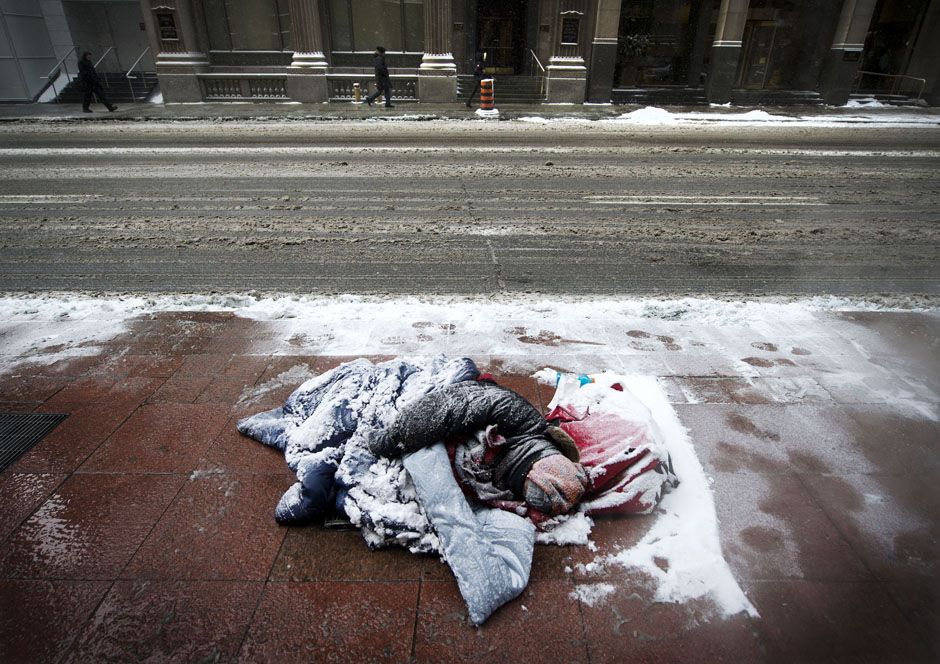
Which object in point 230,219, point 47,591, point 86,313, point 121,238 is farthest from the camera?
point 230,219

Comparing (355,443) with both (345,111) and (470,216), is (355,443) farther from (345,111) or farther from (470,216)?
(345,111)

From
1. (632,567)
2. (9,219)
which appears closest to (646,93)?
(9,219)

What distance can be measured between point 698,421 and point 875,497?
0.90 metres

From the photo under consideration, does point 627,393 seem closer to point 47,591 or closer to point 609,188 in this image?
point 47,591

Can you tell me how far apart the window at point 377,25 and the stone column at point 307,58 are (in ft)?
2.94

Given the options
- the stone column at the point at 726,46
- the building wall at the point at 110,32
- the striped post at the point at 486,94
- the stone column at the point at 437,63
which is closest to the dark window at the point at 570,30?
the striped post at the point at 486,94

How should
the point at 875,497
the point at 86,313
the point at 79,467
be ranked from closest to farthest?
the point at 875,497 → the point at 79,467 → the point at 86,313

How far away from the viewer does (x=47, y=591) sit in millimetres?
2230

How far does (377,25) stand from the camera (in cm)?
1988

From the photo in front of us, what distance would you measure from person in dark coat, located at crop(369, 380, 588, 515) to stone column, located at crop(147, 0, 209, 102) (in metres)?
21.3

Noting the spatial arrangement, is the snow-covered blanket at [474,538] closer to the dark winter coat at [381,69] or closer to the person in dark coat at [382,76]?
the person in dark coat at [382,76]

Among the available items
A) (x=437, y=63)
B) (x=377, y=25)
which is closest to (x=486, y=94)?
(x=437, y=63)

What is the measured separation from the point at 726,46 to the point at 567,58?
5.85 meters

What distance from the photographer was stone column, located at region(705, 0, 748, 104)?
19.1 meters
